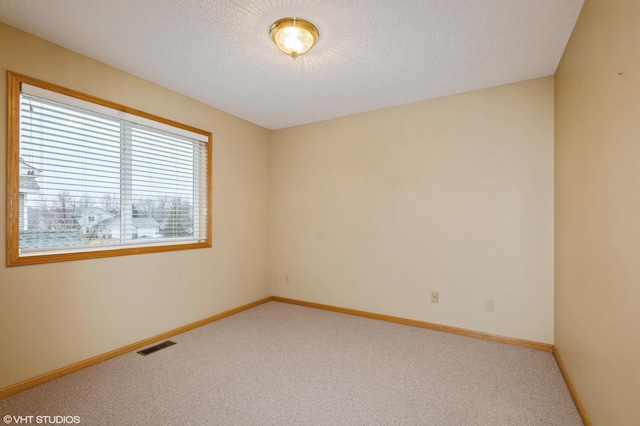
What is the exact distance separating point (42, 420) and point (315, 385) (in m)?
1.66

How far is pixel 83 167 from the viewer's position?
2.52 metres

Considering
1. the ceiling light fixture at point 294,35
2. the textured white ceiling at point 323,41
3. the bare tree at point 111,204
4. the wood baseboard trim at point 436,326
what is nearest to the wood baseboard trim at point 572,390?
the wood baseboard trim at point 436,326

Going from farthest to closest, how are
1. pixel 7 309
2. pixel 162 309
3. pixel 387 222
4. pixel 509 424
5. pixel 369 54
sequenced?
1. pixel 387 222
2. pixel 162 309
3. pixel 369 54
4. pixel 7 309
5. pixel 509 424

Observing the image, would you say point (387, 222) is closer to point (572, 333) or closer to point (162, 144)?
point (572, 333)

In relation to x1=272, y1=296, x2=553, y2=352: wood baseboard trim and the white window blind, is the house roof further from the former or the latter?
x1=272, y1=296, x2=553, y2=352: wood baseboard trim

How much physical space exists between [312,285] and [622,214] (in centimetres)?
336

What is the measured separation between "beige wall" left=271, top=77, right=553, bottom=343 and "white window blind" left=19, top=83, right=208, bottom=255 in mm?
1510

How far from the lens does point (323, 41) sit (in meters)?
2.29

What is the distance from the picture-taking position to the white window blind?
225 cm

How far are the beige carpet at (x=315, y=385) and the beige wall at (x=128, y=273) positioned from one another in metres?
0.27

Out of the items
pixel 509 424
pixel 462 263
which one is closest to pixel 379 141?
pixel 462 263

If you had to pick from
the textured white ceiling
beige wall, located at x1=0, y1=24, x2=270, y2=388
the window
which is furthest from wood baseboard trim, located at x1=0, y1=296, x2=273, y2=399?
the textured white ceiling

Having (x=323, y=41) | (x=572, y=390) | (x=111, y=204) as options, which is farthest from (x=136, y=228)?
(x=572, y=390)

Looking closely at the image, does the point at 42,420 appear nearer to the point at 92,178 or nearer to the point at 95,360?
the point at 95,360
